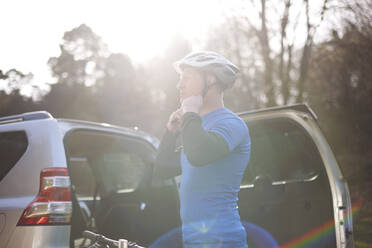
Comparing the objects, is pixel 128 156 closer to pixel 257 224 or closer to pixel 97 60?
pixel 257 224

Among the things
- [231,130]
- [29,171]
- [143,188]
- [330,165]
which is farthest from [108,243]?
[143,188]

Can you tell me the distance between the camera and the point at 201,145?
195cm

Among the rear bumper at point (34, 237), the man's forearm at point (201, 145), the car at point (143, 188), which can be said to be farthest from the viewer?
the car at point (143, 188)

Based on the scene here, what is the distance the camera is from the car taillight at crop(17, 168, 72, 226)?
291cm

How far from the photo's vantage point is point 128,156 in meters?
5.40

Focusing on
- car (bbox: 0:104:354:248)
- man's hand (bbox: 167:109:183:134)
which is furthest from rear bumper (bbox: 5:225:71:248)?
man's hand (bbox: 167:109:183:134)

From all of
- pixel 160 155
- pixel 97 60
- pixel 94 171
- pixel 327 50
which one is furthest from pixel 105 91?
pixel 160 155

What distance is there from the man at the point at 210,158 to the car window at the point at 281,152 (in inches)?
65.5

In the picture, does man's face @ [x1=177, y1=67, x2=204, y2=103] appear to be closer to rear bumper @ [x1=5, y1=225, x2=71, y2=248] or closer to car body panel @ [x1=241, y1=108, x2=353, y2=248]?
rear bumper @ [x1=5, y1=225, x2=71, y2=248]

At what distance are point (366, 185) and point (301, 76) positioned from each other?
4.91m

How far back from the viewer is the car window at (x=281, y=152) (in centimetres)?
392

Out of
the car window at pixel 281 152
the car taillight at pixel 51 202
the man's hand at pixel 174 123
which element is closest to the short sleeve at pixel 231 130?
the man's hand at pixel 174 123

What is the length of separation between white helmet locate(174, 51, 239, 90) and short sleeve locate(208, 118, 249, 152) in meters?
0.26

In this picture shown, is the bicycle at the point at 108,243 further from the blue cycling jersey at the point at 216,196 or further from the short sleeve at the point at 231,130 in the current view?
the short sleeve at the point at 231,130
